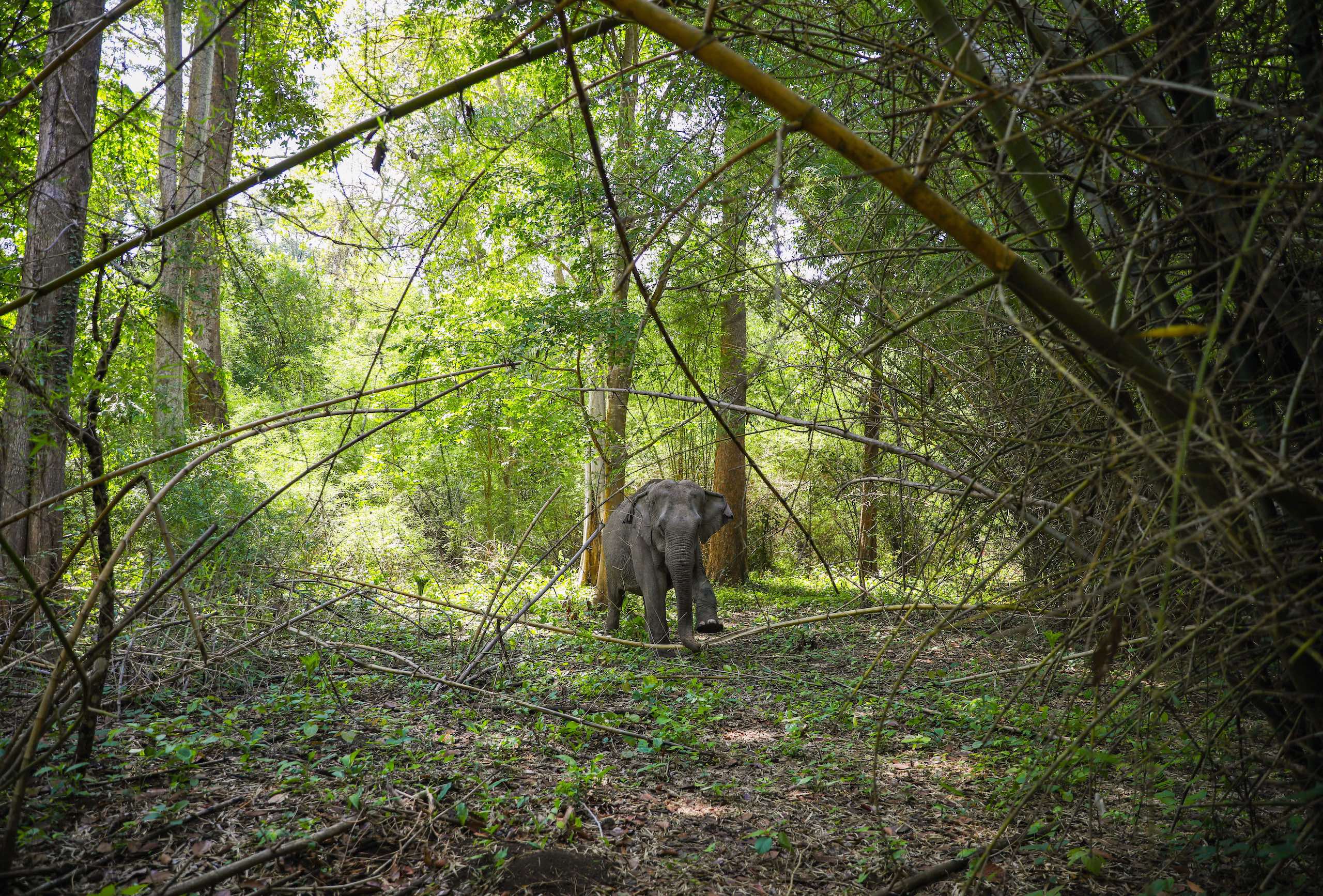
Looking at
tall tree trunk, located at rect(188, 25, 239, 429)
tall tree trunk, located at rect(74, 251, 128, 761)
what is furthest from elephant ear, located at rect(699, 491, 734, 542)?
tall tree trunk, located at rect(74, 251, 128, 761)

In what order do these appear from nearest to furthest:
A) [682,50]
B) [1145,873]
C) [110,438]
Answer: [682,50]
[1145,873]
[110,438]

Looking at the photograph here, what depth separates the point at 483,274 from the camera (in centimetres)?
1292

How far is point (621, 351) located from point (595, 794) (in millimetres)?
5712

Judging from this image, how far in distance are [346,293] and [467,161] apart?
580 centimetres

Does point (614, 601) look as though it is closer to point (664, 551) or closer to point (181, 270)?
point (664, 551)

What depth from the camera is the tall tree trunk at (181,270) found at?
606cm

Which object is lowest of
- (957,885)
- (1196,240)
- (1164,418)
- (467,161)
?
(957,885)

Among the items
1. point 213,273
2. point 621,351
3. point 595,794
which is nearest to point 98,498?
point 595,794

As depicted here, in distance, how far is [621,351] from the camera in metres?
8.88

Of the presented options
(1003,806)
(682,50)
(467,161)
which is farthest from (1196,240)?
(467,161)

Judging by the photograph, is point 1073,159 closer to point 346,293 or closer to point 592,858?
point 592,858

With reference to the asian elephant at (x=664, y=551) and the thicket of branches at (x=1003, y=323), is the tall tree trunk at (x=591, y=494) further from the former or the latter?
the thicket of branches at (x=1003, y=323)

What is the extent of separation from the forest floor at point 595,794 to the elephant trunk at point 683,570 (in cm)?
192

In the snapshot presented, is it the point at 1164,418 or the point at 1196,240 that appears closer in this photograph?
the point at 1164,418
